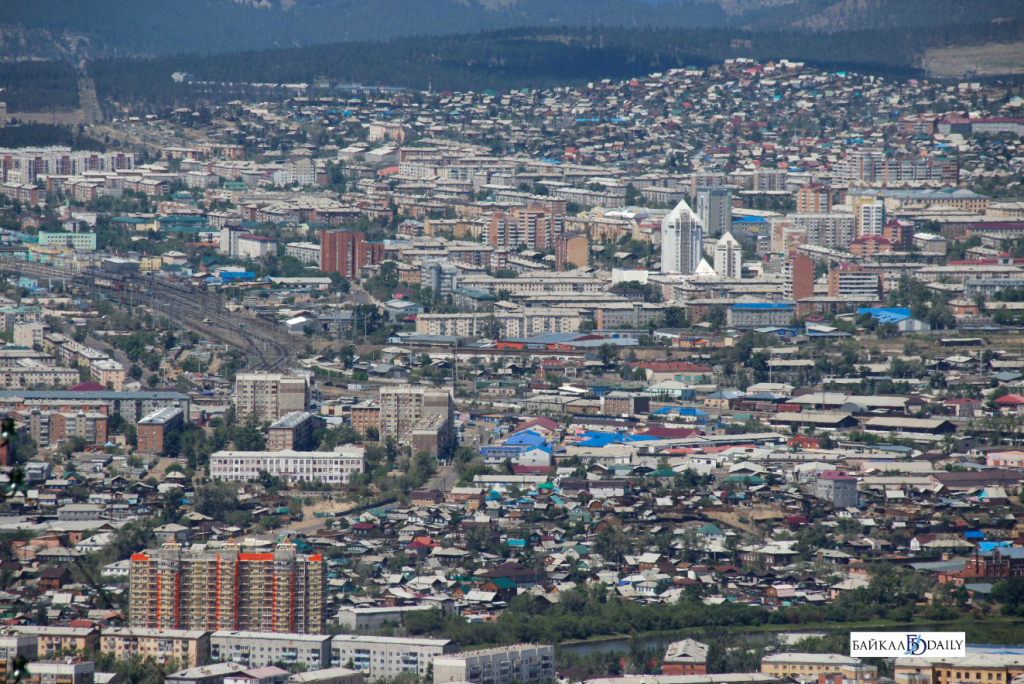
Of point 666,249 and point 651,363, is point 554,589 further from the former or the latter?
point 666,249

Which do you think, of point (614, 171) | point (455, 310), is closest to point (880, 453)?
point (455, 310)

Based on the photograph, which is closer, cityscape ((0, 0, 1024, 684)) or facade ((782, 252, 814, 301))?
cityscape ((0, 0, 1024, 684))

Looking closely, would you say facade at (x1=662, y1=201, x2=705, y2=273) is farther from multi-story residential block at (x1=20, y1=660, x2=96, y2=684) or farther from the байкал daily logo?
multi-story residential block at (x1=20, y1=660, x2=96, y2=684)

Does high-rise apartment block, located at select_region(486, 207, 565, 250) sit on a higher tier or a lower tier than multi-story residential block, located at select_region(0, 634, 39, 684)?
higher

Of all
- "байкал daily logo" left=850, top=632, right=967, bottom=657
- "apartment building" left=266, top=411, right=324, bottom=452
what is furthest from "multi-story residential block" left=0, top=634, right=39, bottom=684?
"apartment building" left=266, top=411, right=324, bottom=452

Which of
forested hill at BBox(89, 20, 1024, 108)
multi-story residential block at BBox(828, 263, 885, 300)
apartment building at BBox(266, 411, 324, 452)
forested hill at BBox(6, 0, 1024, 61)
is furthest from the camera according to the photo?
forested hill at BBox(6, 0, 1024, 61)

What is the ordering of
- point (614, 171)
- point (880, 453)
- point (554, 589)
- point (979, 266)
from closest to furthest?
point (554, 589) → point (880, 453) → point (979, 266) → point (614, 171)

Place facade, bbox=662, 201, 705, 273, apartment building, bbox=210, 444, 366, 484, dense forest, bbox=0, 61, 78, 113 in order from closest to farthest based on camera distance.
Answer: apartment building, bbox=210, 444, 366, 484 → facade, bbox=662, 201, 705, 273 → dense forest, bbox=0, 61, 78, 113

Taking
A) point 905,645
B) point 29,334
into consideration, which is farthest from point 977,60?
point 905,645
